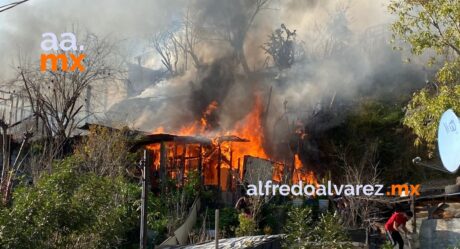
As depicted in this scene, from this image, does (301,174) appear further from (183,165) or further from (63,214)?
(63,214)

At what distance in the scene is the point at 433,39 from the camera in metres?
12.8

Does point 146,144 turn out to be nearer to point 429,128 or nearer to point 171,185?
point 171,185

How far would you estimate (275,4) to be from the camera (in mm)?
31578

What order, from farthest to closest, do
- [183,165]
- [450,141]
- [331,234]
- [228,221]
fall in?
[183,165], [228,221], [331,234], [450,141]

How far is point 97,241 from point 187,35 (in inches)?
892

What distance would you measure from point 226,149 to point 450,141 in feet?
50.0

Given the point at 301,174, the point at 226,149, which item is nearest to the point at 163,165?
the point at 226,149

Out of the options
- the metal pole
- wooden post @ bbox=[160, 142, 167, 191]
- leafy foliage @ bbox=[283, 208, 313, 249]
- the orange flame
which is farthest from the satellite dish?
the orange flame

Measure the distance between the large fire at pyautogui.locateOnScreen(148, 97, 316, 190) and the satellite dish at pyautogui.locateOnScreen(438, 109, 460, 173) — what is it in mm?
11650

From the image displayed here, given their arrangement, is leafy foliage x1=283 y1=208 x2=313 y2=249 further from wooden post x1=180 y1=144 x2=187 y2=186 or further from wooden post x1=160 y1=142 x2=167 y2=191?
wooden post x1=180 y1=144 x2=187 y2=186

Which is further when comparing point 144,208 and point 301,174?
point 301,174

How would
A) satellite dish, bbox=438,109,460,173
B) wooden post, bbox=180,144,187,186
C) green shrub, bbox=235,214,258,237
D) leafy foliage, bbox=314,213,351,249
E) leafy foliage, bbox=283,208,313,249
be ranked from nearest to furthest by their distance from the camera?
satellite dish, bbox=438,109,460,173
leafy foliage, bbox=283,208,313,249
leafy foliage, bbox=314,213,351,249
green shrub, bbox=235,214,258,237
wooden post, bbox=180,144,187,186

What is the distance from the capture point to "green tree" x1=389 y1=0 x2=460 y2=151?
40.2 ft

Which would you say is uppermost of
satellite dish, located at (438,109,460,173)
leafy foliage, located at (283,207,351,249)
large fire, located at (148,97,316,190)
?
large fire, located at (148,97,316,190)
